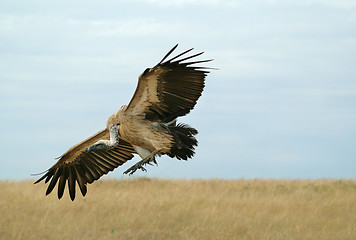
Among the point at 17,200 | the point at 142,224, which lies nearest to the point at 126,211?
the point at 142,224

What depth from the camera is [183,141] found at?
5.76 m

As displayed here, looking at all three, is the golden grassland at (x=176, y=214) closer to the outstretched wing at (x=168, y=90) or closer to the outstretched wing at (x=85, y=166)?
the outstretched wing at (x=85, y=166)

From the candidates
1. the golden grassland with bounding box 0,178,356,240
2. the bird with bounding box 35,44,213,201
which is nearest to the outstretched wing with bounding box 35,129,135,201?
the bird with bounding box 35,44,213,201

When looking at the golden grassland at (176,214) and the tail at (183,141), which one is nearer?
the tail at (183,141)

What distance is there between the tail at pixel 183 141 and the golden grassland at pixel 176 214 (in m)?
4.59

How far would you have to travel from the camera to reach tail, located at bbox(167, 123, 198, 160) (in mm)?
5656

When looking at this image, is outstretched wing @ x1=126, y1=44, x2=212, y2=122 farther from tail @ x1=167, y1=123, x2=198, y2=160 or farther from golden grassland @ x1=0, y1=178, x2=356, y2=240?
golden grassland @ x1=0, y1=178, x2=356, y2=240

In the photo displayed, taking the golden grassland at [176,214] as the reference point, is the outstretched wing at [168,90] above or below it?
above

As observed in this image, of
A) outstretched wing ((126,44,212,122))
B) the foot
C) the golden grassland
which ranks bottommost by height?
the golden grassland

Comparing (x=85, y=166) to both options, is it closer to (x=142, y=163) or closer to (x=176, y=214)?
(x=142, y=163)

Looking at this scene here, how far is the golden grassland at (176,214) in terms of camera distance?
408 inches

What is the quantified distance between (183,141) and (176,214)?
6.43 meters

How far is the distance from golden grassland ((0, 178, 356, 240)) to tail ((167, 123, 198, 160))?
4.59 meters

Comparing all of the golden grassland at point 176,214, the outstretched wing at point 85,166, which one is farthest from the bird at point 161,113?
the golden grassland at point 176,214
